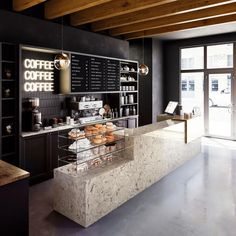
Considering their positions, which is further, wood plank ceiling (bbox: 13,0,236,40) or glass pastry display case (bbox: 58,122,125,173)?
wood plank ceiling (bbox: 13,0,236,40)

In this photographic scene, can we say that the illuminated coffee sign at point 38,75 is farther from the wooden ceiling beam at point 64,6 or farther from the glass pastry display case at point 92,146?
the glass pastry display case at point 92,146

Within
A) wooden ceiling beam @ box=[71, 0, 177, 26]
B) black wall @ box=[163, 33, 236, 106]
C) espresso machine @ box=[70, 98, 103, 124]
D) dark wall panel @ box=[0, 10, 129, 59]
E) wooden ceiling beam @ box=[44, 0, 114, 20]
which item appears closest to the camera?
wooden ceiling beam @ box=[44, 0, 114, 20]

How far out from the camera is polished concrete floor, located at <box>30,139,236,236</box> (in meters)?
2.87

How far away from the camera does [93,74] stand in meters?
5.65

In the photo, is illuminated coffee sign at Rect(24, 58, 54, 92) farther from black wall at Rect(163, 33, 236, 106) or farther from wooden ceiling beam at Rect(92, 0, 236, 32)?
black wall at Rect(163, 33, 236, 106)

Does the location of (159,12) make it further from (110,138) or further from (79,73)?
(110,138)

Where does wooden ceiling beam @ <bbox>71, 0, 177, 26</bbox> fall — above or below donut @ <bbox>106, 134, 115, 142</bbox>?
above

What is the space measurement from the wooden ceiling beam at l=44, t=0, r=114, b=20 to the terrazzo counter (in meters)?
2.20

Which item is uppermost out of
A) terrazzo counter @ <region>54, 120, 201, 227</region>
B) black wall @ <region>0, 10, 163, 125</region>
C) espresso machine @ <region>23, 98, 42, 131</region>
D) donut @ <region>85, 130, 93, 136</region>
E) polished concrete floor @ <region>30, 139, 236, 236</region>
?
black wall @ <region>0, 10, 163, 125</region>

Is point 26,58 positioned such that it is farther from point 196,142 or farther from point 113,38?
point 196,142

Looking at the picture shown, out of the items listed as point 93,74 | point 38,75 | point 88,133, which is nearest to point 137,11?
point 93,74

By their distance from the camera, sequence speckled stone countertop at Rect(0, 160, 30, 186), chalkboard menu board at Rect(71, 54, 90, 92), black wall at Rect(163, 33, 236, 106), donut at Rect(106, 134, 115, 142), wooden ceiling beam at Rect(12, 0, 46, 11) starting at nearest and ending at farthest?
speckled stone countertop at Rect(0, 160, 30, 186)
donut at Rect(106, 134, 115, 142)
wooden ceiling beam at Rect(12, 0, 46, 11)
chalkboard menu board at Rect(71, 54, 90, 92)
black wall at Rect(163, 33, 236, 106)

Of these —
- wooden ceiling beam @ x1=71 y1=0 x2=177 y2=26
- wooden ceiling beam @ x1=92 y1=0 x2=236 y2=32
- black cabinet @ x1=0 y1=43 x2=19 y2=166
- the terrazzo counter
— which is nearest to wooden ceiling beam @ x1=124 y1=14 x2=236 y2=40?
wooden ceiling beam @ x1=92 y1=0 x2=236 y2=32

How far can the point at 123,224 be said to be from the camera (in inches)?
118
